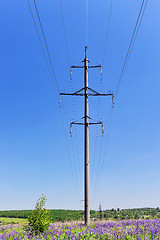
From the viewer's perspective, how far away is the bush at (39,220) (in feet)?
33.3

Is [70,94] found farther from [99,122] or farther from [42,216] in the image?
[42,216]

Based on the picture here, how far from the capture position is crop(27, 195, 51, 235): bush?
10.2m

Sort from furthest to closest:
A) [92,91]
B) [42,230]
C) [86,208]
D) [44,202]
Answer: [92,91], [86,208], [44,202], [42,230]

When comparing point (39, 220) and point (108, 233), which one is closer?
point (108, 233)

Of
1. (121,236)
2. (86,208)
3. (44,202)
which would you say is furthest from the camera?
(86,208)

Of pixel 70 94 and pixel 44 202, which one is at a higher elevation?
pixel 70 94

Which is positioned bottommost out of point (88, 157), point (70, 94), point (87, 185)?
point (87, 185)

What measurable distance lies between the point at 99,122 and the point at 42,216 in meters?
10.4

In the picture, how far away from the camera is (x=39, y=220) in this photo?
34.0ft

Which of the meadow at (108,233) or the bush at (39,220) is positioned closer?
the meadow at (108,233)

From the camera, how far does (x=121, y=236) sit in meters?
6.95

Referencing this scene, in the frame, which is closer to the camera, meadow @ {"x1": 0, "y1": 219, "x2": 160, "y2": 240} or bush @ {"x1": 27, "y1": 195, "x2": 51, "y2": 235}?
meadow @ {"x1": 0, "y1": 219, "x2": 160, "y2": 240}

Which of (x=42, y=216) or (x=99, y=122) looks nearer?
(x=42, y=216)

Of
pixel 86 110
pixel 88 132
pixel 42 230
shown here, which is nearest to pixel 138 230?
pixel 42 230
